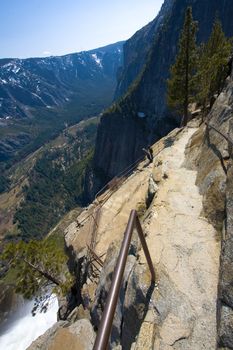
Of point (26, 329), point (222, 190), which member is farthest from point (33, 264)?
point (26, 329)

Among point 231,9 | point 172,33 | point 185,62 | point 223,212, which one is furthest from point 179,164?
point 172,33

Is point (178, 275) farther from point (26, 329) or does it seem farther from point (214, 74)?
point (26, 329)

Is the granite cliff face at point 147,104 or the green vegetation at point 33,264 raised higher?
the green vegetation at point 33,264

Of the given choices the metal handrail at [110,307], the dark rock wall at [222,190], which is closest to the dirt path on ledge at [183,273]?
the dark rock wall at [222,190]

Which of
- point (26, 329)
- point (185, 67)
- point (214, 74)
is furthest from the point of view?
point (26, 329)

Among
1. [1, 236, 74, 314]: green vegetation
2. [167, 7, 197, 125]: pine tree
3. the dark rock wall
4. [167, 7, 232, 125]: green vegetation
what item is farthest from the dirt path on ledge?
[167, 7, 197, 125]: pine tree

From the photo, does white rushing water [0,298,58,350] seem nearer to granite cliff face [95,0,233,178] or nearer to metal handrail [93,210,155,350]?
metal handrail [93,210,155,350]

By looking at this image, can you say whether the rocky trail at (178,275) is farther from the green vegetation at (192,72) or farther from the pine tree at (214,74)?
the green vegetation at (192,72)
